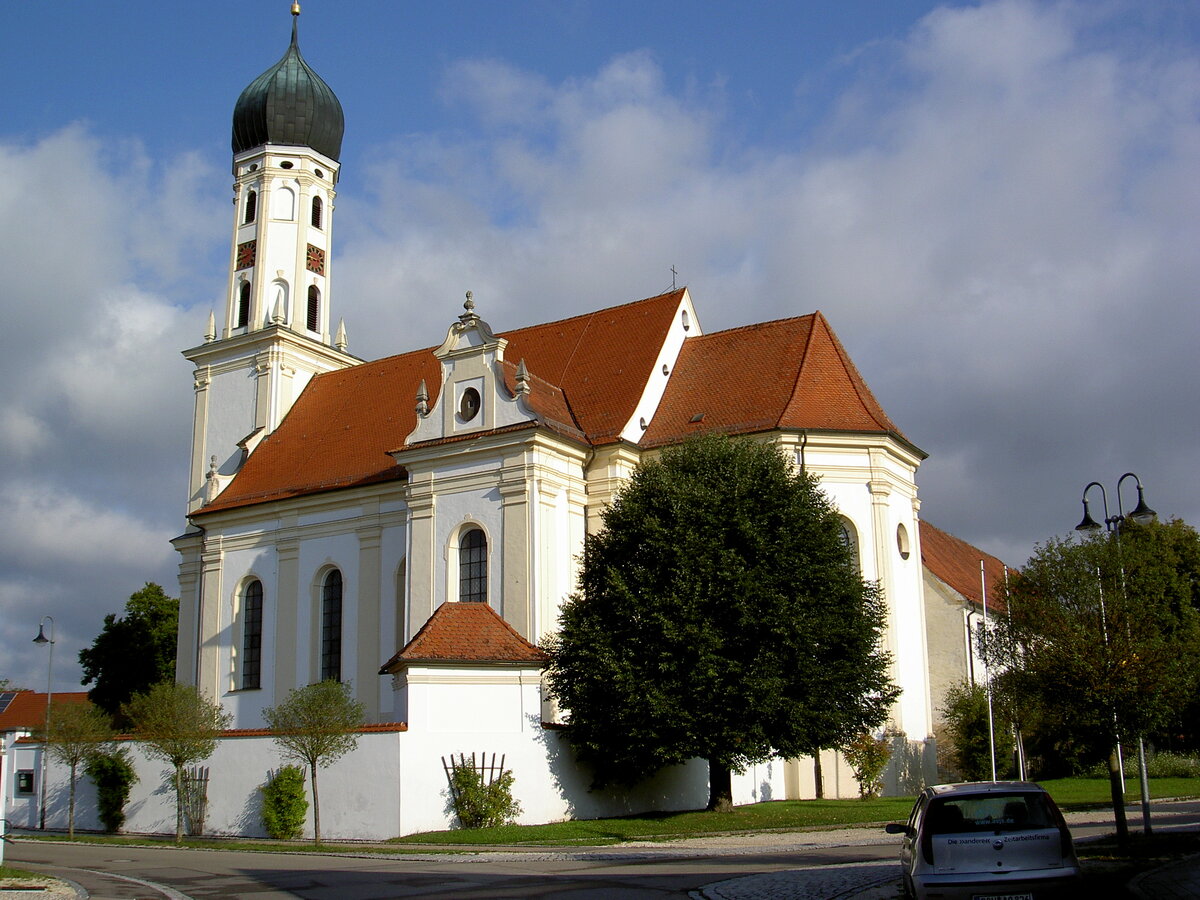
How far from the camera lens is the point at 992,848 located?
11109mm

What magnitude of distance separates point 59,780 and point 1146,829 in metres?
27.3

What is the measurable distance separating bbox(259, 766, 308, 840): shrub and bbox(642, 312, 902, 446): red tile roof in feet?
45.5

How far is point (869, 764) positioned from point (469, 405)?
47.7 feet

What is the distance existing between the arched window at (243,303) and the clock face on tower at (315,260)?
8.03ft

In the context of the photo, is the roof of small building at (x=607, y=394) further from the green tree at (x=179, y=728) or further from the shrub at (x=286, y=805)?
the shrub at (x=286, y=805)

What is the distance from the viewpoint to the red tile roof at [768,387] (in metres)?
33.8

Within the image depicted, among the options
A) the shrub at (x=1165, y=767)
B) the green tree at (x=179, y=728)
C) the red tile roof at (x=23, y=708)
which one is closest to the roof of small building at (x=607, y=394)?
A: the green tree at (x=179, y=728)

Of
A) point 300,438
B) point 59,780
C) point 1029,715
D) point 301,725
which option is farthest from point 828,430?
point 59,780

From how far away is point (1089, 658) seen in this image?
18.2 meters

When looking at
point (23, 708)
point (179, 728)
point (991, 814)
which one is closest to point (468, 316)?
point (179, 728)

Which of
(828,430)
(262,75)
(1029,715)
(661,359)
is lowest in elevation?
(1029,715)

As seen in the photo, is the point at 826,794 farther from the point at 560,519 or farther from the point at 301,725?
the point at 301,725

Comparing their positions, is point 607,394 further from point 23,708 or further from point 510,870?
point 23,708

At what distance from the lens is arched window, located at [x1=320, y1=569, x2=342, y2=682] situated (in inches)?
1482
